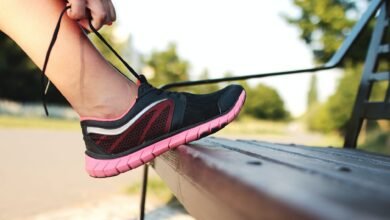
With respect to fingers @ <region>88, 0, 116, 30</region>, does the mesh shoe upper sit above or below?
below

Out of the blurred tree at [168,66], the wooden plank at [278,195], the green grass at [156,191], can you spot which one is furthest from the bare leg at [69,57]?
the blurred tree at [168,66]

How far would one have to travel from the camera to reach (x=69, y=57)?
2.88 ft

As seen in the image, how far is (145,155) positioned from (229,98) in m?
0.23

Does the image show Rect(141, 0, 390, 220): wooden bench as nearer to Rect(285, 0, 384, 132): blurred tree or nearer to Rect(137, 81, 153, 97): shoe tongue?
Rect(137, 81, 153, 97): shoe tongue

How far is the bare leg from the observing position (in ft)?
2.85

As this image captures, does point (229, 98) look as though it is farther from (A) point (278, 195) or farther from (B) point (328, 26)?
(B) point (328, 26)

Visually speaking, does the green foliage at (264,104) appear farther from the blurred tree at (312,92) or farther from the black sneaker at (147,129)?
A: the black sneaker at (147,129)

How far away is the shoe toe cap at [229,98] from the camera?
926 millimetres

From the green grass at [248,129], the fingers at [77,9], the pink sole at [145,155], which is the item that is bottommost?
the green grass at [248,129]

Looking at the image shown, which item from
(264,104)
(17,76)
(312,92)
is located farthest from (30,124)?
(312,92)

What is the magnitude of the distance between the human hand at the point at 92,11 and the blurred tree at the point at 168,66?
23448 mm

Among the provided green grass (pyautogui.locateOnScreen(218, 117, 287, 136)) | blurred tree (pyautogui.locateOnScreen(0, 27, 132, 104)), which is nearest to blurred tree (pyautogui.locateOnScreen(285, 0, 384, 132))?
green grass (pyautogui.locateOnScreen(218, 117, 287, 136))

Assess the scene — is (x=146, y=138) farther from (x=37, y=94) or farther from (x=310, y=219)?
(x=37, y=94)

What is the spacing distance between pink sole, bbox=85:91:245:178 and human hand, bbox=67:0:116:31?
0.28 meters
